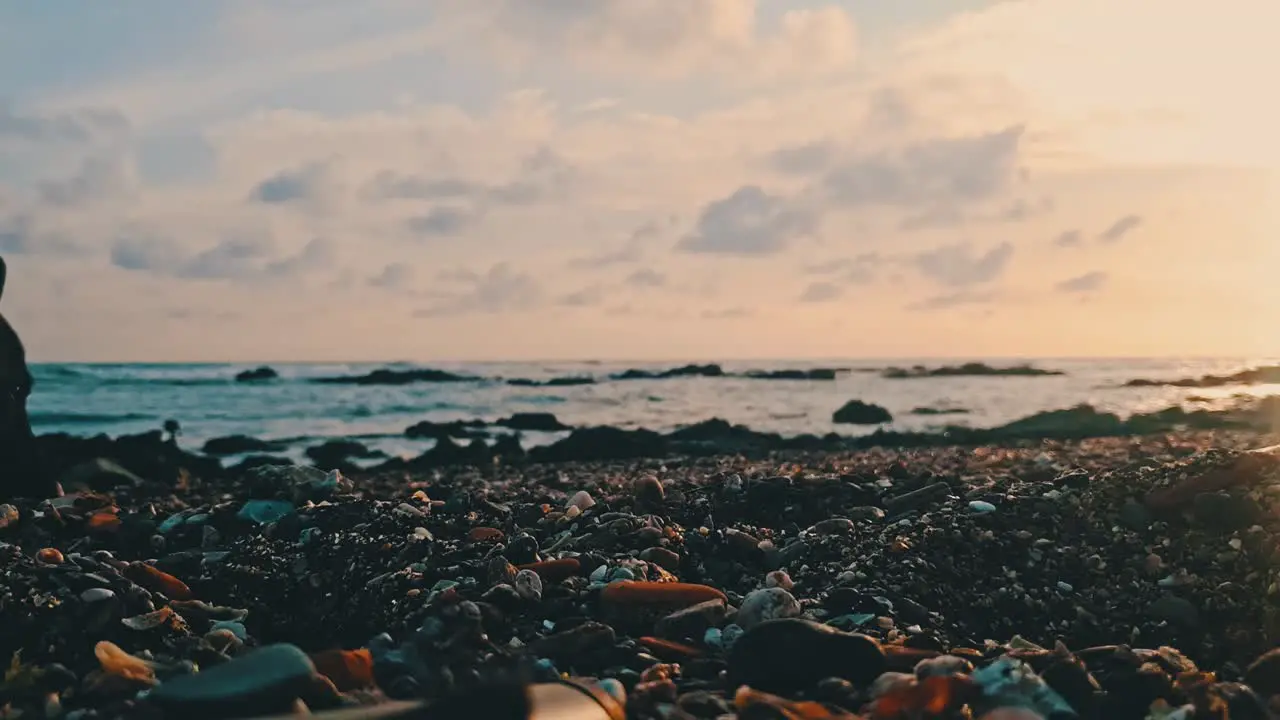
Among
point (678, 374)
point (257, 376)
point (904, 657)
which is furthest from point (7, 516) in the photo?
point (678, 374)

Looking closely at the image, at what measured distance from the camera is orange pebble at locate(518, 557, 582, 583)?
5.20m

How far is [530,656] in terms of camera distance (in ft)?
13.0

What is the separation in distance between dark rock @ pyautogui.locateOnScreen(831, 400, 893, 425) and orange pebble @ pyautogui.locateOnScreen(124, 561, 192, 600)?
71.7 ft

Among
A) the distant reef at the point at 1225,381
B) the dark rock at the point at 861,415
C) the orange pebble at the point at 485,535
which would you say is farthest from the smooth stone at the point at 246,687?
the distant reef at the point at 1225,381

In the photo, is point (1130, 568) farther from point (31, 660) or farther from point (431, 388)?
point (431, 388)

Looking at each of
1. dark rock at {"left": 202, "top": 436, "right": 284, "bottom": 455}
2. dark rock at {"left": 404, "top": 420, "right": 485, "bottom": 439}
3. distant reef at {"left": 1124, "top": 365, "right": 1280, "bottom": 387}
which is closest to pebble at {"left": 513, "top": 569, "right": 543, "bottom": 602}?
dark rock at {"left": 202, "top": 436, "right": 284, "bottom": 455}

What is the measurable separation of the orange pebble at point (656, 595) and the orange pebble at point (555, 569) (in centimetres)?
49

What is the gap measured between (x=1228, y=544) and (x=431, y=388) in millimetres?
39084

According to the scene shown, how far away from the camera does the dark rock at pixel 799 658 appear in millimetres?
3637

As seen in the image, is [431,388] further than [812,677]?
Yes

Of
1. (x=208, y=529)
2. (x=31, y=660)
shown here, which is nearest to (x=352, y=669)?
Answer: (x=31, y=660)

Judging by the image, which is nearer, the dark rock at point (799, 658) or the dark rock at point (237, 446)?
the dark rock at point (799, 658)

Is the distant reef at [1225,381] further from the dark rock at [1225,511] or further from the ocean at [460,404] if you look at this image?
the dark rock at [1225,511]

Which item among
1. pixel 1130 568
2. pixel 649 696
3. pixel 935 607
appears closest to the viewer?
pixel 649 696
